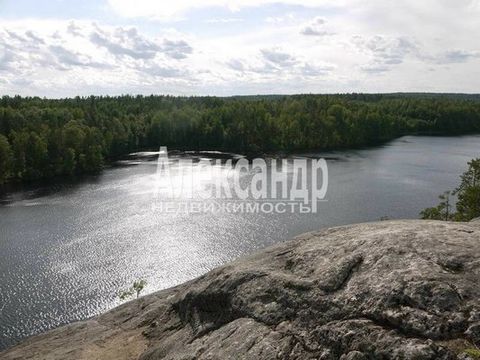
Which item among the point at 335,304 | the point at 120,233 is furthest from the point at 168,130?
the point at 335,304

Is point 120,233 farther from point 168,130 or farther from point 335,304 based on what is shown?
point 168,130

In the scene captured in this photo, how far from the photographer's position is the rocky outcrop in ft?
30.5

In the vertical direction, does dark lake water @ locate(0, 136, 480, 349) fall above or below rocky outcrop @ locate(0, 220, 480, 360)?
below

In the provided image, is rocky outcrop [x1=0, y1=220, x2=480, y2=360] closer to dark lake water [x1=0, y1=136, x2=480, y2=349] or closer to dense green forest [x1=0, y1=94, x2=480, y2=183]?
dark lake water [x1=0, y1=136, x2=480, y2=349]

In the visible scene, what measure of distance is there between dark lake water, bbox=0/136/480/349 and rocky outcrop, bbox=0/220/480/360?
80.4 ft

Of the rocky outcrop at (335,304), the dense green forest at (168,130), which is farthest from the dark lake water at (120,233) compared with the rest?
the rocky outcrop at (335,304)

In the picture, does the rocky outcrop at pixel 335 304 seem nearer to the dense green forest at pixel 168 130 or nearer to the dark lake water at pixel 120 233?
the dark lake water at pixel 120 233

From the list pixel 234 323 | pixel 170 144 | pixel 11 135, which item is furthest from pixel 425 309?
pixel 170 144

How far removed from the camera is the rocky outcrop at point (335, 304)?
9.30m

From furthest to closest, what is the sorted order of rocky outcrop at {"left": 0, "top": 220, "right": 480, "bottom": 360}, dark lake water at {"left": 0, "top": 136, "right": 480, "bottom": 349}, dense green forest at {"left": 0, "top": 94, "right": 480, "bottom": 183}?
dense green forest at {"left": 0, "top": 94, "right": 480, "bottom": 183}, dark lake water at {"left": 0, "top": 136, "right": 480, "bottom": 349}, rocky outcrop at {"left": 0, "top": 220, "right": 480, "bottom": 360}

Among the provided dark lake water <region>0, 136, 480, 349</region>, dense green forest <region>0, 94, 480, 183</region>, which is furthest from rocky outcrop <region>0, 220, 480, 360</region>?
dense green forest <region>0, 94, 480, 183</region>

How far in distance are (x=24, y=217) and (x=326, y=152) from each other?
83948 mm

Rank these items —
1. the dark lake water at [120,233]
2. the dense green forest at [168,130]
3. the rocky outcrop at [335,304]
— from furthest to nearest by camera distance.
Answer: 1. the dense green forest at [168,130]
2. the dark lake water at [120,233]
3. the rocky outcrop at [335,304]

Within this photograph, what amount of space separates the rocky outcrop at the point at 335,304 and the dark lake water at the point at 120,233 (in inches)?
964
